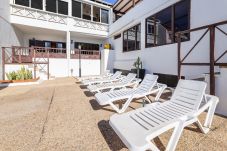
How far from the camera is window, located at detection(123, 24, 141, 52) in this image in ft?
35.5

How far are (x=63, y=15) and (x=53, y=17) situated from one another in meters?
0.98

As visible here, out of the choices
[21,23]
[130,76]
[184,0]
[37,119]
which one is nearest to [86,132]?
[37,119]

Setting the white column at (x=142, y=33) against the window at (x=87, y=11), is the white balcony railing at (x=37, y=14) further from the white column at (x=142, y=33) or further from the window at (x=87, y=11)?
the white column at (x=142, y=33)

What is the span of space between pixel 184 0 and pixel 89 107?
615cm

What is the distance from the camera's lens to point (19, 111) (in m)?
4.30

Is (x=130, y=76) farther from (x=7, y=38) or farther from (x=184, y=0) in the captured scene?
(x=7, y=38)

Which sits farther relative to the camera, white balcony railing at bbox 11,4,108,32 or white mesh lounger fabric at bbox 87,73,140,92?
white balcony railing at bbox 11,4,108,32

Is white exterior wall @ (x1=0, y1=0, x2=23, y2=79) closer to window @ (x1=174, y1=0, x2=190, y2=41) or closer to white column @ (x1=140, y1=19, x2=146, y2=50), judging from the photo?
white column @ (x1=140, y1=19, x2=146, y2=50)

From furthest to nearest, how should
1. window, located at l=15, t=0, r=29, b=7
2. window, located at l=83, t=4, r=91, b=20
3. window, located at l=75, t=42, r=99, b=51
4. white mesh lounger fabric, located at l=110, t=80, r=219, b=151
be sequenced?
window, located at l=75, t=42, r=99, b=51 < window, located at l=83, t=4, r=91, b=20 < window, located at l=15, t=0, r=29, b=7 < white mesh lounger fabric, located at l=110, t=80, r=219, b=151

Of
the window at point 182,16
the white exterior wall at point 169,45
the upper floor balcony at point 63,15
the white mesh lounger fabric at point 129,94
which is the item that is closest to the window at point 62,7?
the upper floor balcony at point 63,15

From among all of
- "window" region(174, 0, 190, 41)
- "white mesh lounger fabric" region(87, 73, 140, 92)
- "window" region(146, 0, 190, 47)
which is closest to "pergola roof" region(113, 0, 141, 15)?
"window" region(146, 0, 190, 47)

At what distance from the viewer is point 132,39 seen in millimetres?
11961

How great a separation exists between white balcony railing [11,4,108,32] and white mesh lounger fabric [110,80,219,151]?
1419cm

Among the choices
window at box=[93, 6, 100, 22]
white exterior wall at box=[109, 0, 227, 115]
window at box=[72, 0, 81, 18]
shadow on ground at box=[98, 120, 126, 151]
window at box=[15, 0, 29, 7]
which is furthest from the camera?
window at box=[93, 6, 100, 22]
